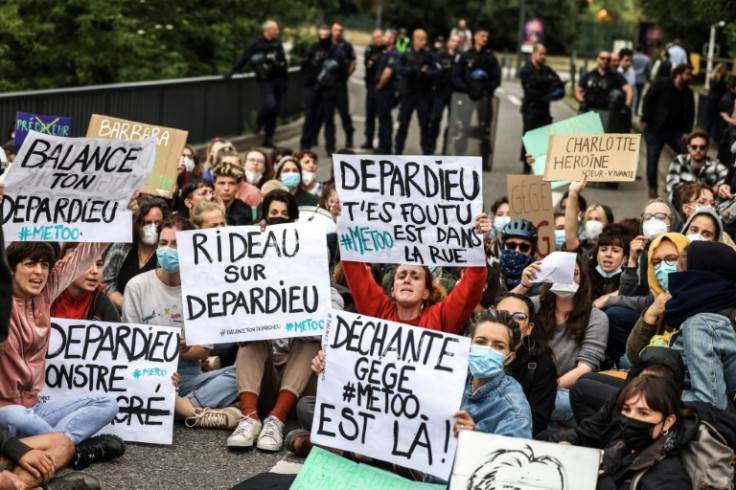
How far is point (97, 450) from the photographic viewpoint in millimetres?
7395

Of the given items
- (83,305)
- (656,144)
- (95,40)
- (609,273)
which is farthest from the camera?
(95,40)

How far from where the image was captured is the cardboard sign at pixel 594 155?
33.0ft

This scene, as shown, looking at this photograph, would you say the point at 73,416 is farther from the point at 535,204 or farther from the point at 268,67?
the point at 268,67

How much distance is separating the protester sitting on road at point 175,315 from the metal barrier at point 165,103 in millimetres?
6465

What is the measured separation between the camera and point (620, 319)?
8.61 m

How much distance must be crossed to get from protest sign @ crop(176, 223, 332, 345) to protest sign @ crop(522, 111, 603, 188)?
3.98 metres

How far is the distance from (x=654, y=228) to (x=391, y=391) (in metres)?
3.79

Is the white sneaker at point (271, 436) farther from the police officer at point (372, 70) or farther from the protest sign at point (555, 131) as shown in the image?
the police officer at point (372, 70)

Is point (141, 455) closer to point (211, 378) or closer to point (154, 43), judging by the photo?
point (211, 378)

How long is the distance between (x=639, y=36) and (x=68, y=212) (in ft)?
110

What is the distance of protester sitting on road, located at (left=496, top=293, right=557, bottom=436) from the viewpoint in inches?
291

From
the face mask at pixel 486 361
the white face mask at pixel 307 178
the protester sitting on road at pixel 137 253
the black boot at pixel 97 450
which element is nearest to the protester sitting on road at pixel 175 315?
the protester sitting on road at pixel 137 253

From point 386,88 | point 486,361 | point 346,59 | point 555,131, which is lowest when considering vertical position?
point 486,361

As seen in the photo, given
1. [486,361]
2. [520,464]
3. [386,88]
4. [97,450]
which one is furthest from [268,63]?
[520,464]
